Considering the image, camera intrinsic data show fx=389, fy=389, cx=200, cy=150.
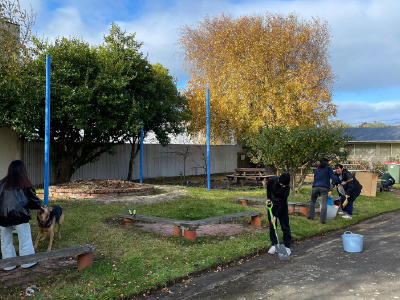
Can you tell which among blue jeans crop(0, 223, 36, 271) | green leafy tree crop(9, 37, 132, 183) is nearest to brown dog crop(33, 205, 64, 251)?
blue jeans crop(0, 223, 36, 271)

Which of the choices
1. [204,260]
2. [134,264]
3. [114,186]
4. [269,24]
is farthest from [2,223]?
[269,24]

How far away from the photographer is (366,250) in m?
7.20

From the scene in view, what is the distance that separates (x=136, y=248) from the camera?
21.6ft

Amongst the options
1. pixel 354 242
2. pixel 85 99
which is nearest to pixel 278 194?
pixel 354 242

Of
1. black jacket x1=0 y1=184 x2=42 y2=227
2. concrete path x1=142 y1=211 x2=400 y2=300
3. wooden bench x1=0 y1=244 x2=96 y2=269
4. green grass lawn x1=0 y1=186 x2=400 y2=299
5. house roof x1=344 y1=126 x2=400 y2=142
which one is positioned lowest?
concrete path x1=142 y1=211 x2=400 y2=300

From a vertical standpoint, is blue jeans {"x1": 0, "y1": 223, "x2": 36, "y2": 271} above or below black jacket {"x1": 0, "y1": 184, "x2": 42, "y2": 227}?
below

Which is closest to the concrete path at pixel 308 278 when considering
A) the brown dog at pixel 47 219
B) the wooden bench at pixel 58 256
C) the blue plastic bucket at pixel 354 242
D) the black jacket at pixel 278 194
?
the blue plastic bucket at pixel 354 242

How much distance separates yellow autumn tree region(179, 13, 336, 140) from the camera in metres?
20.0

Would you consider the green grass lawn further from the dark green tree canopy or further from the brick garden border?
the dark green tree canopy

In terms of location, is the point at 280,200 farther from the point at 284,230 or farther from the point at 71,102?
the point at 71,102

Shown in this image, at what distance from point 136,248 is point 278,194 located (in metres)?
2.61

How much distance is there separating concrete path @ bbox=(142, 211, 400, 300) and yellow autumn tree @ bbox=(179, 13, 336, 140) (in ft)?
37.0

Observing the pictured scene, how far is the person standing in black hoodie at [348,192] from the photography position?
35.4 ft

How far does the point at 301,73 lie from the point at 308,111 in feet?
8.25
